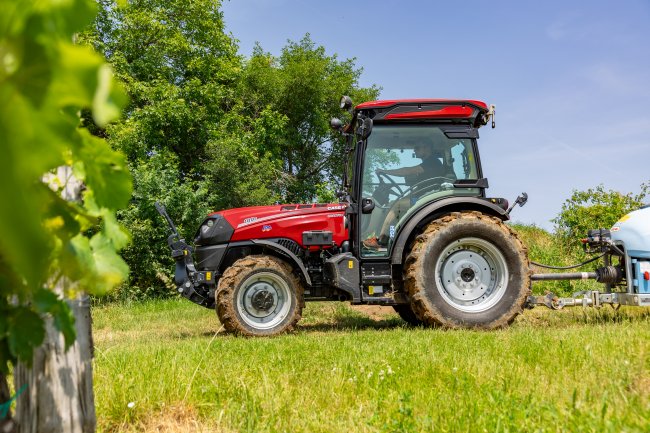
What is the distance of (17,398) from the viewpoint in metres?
1.72

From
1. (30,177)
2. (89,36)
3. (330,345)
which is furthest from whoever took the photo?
(89,36)

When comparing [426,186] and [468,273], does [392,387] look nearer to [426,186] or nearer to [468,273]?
[468,273]

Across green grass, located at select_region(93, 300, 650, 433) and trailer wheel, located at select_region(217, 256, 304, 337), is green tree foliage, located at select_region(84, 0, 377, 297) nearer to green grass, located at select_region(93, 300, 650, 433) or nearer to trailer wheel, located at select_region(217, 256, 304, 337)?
trailer wheel, located at select_region(217, 256, 304, 337)

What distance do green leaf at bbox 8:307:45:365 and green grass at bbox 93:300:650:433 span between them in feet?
4.79

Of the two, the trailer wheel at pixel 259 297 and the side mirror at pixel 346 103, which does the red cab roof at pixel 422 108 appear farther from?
the trailer wheel at pixel 259 297

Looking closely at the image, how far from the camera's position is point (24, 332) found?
3.59 ft

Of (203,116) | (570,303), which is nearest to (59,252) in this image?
(570,303)

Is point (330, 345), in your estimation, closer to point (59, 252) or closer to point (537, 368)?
point (537, 368)

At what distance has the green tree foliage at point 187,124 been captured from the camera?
12000 millimetres

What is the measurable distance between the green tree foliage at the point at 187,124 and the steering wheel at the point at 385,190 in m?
6.77

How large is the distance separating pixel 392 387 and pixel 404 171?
347 cm

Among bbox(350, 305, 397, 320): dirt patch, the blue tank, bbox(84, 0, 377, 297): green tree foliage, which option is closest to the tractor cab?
the blue tank

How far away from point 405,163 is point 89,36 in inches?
508

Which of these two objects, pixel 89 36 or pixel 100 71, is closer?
pixel 100 71
